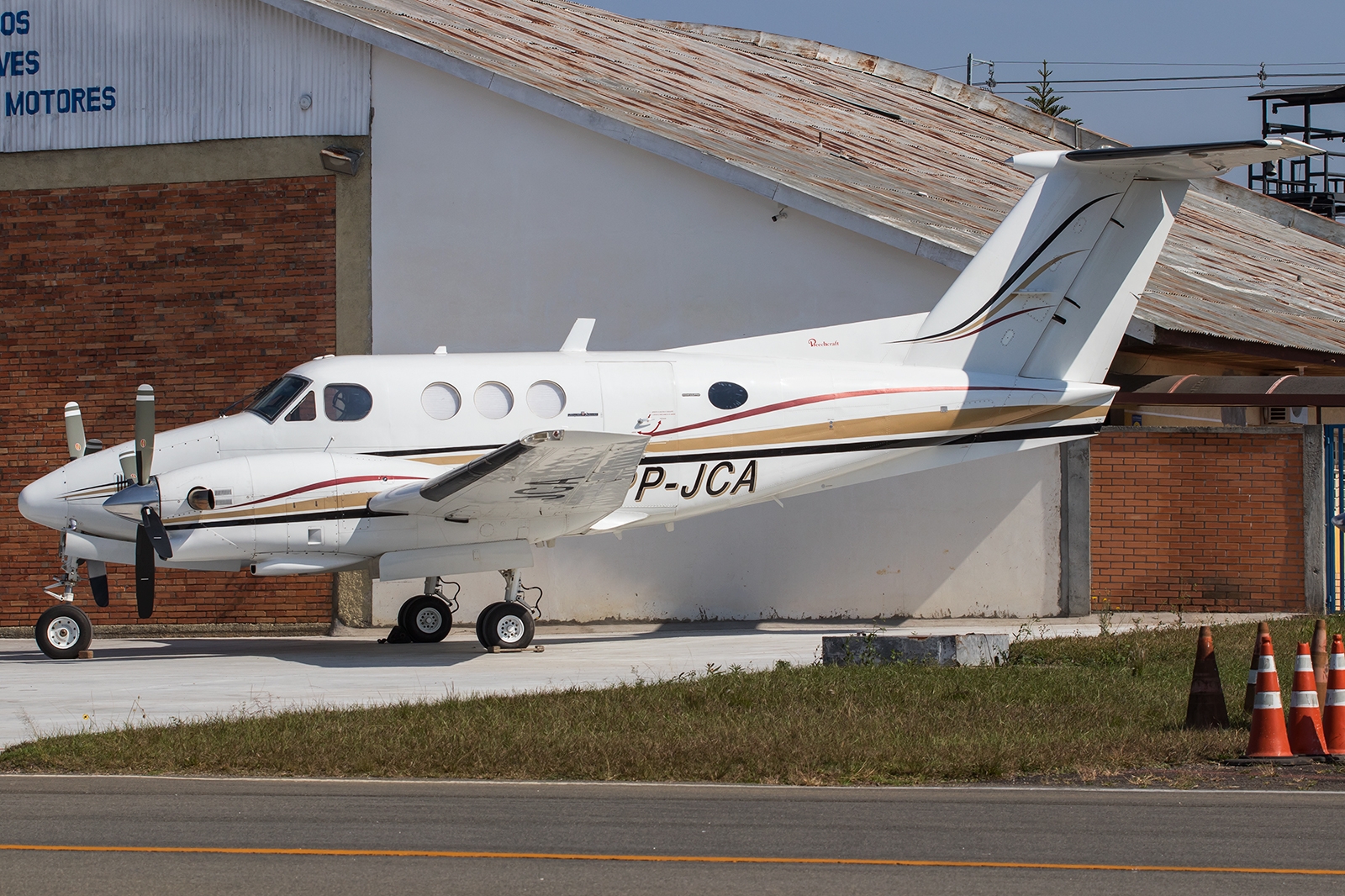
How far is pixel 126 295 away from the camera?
20578 millimetres

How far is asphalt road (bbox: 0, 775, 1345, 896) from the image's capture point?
630 centimetres

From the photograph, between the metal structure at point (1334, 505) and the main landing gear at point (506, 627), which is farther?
the metal structure at point (1334, 505)

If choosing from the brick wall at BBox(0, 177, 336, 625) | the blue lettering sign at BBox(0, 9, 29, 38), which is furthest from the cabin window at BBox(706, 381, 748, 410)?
the blue lettering sign at BBox(0, 9, 29, 38)

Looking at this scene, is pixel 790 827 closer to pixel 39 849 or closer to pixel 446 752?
pixel 446 752

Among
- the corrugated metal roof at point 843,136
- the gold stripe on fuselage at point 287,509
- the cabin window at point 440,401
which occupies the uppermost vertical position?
the corrugated metal roof at point 843,136

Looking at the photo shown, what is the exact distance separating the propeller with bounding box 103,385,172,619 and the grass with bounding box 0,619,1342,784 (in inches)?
172

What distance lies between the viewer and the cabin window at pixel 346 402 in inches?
610

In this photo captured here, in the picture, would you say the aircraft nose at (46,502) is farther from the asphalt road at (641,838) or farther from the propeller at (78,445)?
the asphalt road at (641,838)

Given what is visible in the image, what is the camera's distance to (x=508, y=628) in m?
15.8

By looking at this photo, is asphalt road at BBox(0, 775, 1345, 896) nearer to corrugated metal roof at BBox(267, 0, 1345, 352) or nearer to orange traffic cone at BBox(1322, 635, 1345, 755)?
orange traffic cone at BBox(1322, 635, 1345, 755)

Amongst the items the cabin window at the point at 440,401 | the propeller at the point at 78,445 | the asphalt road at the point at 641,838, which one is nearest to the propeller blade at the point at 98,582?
the propeller at the point at 78,445

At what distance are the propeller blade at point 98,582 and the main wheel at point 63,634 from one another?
26cm

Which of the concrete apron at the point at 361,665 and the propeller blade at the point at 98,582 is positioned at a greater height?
the propeller blade at the point at 98,582

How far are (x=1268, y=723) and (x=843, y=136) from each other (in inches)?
786
